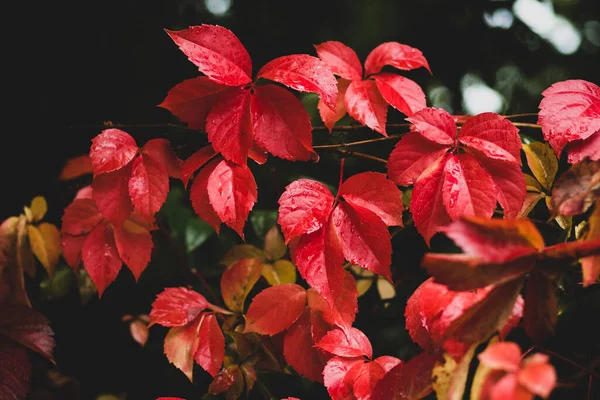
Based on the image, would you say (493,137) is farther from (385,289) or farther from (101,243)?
(101,243)

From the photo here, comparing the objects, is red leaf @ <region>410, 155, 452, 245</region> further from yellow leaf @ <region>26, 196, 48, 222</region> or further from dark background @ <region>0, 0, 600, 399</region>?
yellow leaf @ <region>26, 196, 48, 222</region>

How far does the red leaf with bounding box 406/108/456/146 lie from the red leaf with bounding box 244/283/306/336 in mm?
358

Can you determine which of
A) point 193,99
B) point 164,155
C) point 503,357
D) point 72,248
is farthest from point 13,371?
point 503,357

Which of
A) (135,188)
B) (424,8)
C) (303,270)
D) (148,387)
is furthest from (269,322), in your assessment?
(424,8)

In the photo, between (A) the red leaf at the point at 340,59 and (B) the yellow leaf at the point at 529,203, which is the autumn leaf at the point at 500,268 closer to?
(B) the yellow leaf at the point at 529,203

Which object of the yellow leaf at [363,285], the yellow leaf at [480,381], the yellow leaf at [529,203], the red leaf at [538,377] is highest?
the red leaf at [538,377]

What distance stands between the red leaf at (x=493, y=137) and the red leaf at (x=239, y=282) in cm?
47

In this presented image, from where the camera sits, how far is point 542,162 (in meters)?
0.77

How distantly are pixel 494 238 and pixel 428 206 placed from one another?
0.69ft

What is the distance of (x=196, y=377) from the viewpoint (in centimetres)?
104

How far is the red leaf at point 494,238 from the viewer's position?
412mm

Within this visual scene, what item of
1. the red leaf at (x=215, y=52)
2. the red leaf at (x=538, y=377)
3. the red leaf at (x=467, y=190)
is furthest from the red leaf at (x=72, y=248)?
the red leaf at (x=538, y=377)

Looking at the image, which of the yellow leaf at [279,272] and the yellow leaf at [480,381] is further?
the yellow leaf at [279,272]

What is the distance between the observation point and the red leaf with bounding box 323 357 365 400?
68 centimetres
